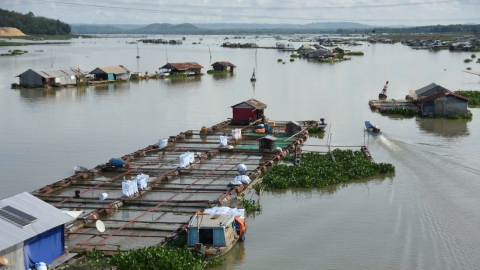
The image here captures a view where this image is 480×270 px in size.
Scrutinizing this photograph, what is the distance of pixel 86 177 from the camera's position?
1750cm

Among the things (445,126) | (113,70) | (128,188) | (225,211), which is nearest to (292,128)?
(445,126)

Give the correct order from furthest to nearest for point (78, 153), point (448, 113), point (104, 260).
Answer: point (448, 113) < point (78, 153) < point (104, 260)

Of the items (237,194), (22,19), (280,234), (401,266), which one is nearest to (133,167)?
(237,194)

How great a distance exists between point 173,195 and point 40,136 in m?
10.3

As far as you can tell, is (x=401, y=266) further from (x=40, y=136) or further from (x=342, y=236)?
(x=40, y=136)

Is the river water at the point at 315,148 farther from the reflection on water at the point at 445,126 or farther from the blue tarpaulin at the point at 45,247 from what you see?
the blue tarpaulin at the point at 45,247

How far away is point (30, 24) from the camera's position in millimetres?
123375

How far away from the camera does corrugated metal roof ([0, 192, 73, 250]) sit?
997 centimetres

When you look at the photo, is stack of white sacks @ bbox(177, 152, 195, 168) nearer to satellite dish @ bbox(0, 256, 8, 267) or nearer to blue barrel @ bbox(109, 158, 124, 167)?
blue barrel @ bbox(109, 158, 124, 167)

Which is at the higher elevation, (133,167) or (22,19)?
(22,19)

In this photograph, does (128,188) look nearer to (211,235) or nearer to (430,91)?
(211,235)

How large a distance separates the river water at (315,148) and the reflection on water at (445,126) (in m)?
0.07

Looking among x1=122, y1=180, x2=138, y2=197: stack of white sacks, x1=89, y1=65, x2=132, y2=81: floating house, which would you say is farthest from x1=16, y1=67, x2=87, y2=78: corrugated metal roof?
x1=122, y1=180, x2=138, y2=197: stack of white sacks

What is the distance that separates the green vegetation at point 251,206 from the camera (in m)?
14.6
